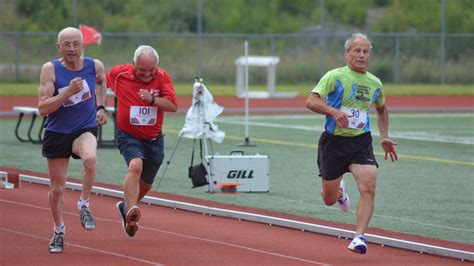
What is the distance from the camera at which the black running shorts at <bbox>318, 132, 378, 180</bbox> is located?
35.9ft

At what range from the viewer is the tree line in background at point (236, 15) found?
52781 mm

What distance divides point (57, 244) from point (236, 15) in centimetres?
4907

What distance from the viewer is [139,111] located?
1142 cm

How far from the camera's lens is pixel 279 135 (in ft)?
88.1

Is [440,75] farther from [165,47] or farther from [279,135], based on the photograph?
[279,135]

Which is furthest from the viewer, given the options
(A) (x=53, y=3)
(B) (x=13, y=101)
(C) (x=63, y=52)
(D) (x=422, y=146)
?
(A) (x=53, y=3)

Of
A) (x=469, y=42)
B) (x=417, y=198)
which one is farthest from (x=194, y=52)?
(x=417, y=198)

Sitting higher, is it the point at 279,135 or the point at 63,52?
the point at 63,52

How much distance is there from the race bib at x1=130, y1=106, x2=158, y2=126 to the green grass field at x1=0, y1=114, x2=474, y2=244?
3007mm

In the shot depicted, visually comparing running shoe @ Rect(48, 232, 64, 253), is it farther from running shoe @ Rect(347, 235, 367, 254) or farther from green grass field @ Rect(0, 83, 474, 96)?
green grass field @ Rect(0, 83, 474, 96)

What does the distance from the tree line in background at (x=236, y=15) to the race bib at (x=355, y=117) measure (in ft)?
130

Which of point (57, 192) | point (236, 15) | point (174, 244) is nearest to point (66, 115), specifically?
point (57, 192)

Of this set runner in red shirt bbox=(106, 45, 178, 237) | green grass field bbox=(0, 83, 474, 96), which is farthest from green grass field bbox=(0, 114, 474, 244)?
green grass field bbox=(0, 83, 474, 96)

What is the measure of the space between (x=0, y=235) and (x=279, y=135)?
1566 cm
